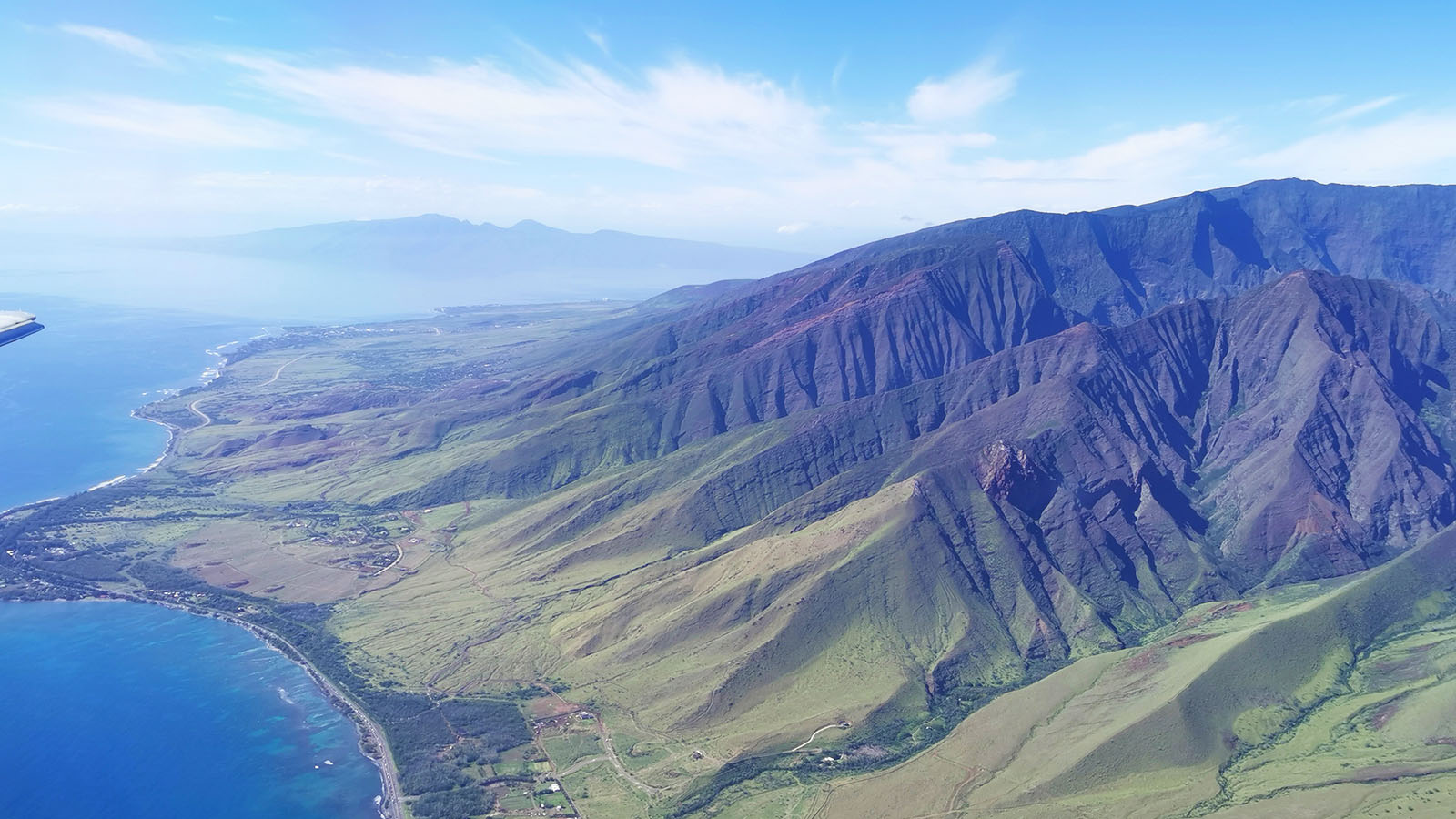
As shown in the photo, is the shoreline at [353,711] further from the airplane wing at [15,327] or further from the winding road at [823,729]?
the airplane wing at [15,327]

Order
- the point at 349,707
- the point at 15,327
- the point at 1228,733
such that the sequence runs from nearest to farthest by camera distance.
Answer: the point at 1228,733, the point at 349,707, the point at 15,327

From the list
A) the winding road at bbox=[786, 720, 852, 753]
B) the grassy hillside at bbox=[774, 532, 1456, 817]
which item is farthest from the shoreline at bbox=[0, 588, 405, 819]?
the winding road at bbox=[786, 720, 852, 753]

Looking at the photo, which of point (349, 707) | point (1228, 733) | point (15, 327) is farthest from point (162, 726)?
point (1228, 733)

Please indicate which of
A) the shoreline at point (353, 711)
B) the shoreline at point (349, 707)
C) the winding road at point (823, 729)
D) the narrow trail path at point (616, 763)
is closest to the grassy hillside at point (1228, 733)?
the winding road at point (823, 729)

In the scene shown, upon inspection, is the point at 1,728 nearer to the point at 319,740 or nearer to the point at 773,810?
the point at 319,740

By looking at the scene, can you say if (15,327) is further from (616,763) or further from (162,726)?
(616,763)

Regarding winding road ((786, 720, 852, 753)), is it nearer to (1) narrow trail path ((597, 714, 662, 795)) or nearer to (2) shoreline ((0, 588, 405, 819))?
(1) narrow trail path ((597, 714, 662, 795))

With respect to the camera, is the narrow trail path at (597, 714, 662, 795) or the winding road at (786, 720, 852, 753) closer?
the narrow trail path at (597, 714, 662, 795)

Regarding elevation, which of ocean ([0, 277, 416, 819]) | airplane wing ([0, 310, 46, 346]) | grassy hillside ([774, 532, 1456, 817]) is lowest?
ocean ([0, 277, 416, 819])

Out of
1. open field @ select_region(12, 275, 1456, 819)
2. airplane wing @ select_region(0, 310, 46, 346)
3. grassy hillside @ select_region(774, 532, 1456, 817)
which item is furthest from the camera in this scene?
airplane wing @ select_region(0, 310, 46, 346)
